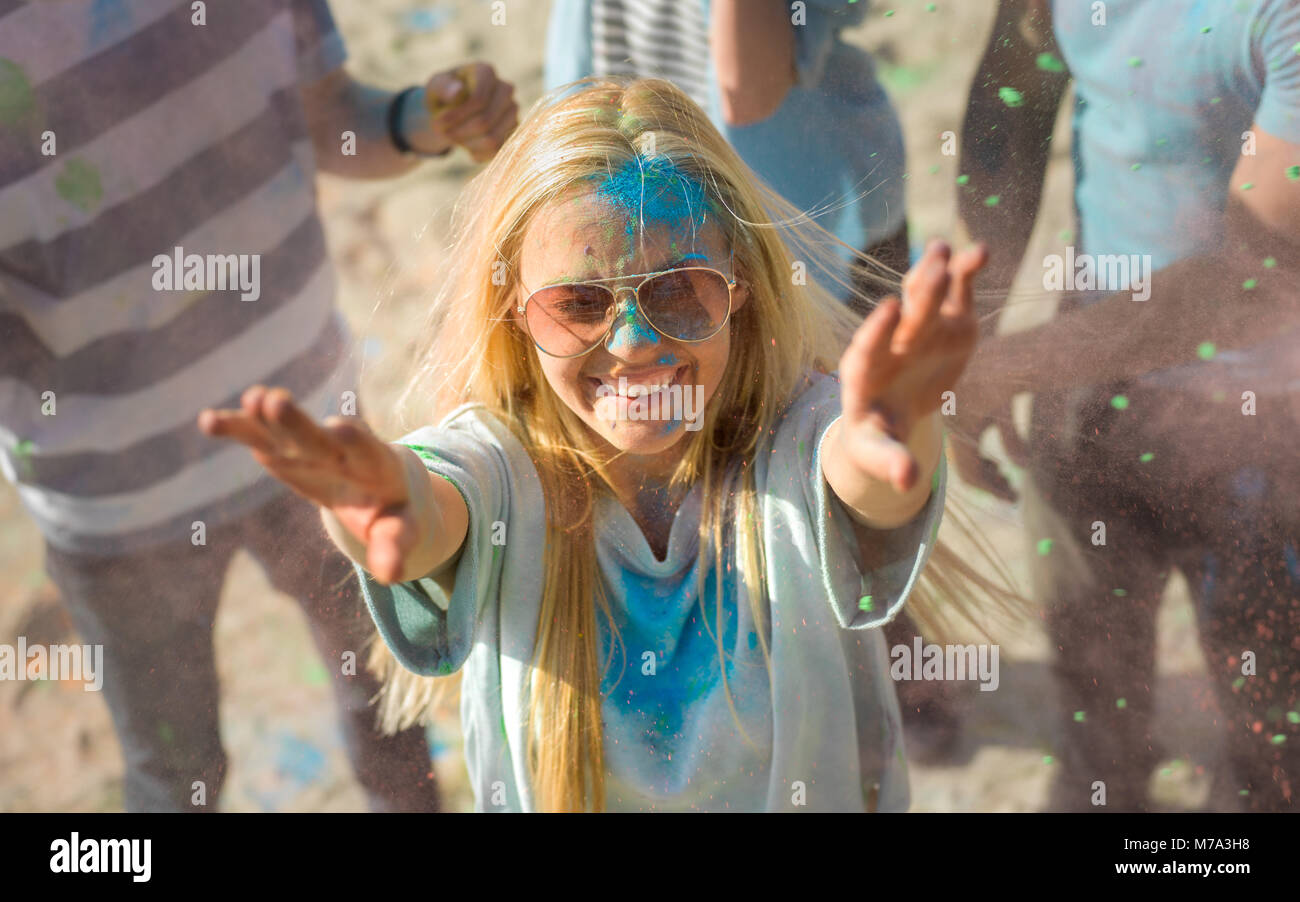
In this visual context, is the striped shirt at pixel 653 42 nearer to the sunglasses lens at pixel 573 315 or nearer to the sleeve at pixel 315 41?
the sleeve at pixel 315 41

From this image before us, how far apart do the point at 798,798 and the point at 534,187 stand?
586 mm

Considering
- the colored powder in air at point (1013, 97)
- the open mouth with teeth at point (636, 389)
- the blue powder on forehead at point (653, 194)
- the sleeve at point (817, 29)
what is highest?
the sleeve at point (817, 29)

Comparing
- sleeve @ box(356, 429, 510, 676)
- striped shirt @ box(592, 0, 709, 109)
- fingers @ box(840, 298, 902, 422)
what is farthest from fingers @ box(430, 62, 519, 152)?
fingers @ box(840, 298, 902, 422)

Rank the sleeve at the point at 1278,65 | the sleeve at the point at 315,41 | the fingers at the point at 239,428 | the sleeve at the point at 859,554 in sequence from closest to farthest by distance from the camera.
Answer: the fingers at the point at 239,428 → the sleeve at the point at 859,554 → the sleeve at the point at 1278,65 → the sleeve at the point at 315,41

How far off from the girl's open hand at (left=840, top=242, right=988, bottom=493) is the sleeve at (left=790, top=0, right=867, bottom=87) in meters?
0.56

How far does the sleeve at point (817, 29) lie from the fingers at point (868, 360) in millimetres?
586

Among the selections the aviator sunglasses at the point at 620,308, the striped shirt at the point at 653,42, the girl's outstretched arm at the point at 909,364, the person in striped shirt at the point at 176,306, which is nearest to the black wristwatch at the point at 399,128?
the person in striped shirt at the point at 176,306

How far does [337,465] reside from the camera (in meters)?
0.66

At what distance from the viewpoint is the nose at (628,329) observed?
0.81 m

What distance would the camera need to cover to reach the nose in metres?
0.81

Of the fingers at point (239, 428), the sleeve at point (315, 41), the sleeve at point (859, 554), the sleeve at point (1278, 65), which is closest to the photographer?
the fingers at point (239, 428)

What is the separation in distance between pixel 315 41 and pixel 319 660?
70 cm

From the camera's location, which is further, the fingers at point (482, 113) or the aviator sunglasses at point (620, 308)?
the fingers at point (482, 113)
